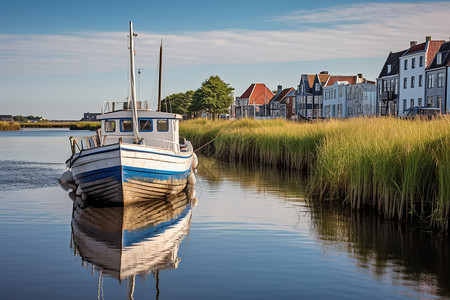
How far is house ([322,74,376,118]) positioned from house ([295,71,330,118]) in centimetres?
283

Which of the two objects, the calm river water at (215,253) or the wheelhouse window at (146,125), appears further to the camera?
the wheelhouse window at (146,125)

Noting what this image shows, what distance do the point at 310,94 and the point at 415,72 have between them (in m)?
40.4

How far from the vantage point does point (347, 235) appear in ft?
40.8

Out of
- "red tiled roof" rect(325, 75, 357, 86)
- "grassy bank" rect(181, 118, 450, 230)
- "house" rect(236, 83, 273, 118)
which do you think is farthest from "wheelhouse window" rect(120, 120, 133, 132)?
"house" rect(236, 83, 273, 118)

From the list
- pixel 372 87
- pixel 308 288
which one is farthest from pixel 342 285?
pixel 372 87

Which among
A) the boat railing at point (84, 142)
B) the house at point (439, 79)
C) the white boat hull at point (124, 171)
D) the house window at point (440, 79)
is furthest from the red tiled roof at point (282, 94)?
the white boat hull at point (124, 171)

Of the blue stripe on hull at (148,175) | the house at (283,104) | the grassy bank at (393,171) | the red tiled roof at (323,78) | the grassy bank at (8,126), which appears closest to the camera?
the grassy bank at (393,171)

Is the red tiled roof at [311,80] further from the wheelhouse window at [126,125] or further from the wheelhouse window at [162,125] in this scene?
the wheelhouse window at [126,125]

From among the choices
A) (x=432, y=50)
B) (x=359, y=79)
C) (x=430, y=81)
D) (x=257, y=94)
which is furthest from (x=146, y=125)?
(x=257, y=94)

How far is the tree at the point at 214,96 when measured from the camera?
3974 inches

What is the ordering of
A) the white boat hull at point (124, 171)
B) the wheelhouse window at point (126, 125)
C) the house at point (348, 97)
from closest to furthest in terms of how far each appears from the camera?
the white boat hull at point (124, 171), the wheelhouse window at point (126, 125), the house at point (348, 97)

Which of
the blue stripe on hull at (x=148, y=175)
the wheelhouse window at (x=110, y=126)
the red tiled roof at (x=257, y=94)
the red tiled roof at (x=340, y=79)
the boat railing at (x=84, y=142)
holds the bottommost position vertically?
the blue stripe on hull at (x=148, y=175)

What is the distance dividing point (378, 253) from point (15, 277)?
6.92m

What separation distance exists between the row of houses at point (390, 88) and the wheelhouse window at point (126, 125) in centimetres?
2386
